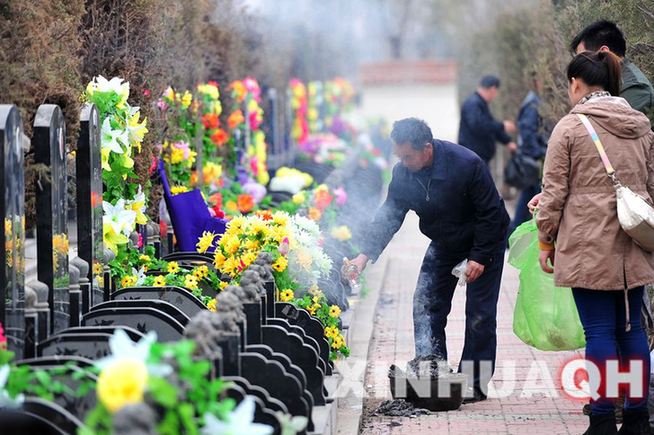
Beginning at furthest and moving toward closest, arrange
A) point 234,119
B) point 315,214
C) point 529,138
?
point 529,138 → point 234,119 → point 315,214

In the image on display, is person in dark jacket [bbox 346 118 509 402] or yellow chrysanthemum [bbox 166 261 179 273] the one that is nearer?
person in dark jacket [bbox 346 118 509 402]

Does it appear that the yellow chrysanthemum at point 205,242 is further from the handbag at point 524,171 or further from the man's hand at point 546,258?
the handbag at point 524,171

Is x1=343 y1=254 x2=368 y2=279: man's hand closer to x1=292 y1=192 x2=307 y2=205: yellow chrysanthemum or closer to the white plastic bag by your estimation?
the white plastic bag

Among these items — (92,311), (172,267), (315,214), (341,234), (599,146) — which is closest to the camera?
(599,146)

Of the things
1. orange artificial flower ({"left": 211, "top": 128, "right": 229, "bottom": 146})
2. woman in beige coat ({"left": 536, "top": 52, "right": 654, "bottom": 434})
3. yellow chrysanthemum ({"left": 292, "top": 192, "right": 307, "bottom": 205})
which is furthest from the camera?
orange artificial flower ({"left": 211, "top": 128, "right": 229, "bottom": 146})

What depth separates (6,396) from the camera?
4.24m

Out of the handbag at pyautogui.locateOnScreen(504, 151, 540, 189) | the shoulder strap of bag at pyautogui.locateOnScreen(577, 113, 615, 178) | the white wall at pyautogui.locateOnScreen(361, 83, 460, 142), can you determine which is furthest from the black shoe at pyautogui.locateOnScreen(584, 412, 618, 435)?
the white wall at pyautogui.locateOnScreen(361, 83, 460, 142)

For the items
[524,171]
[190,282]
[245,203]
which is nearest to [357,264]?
[190,282]

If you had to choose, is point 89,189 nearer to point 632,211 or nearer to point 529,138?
point 632,211

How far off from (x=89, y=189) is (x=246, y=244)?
0.96 metres

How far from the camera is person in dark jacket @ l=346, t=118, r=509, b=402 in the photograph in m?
6.76

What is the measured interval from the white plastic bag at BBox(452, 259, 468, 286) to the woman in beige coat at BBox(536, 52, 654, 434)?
1112 millimetres

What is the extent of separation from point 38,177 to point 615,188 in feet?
8.70

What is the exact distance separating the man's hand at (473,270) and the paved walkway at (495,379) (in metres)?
0.71
